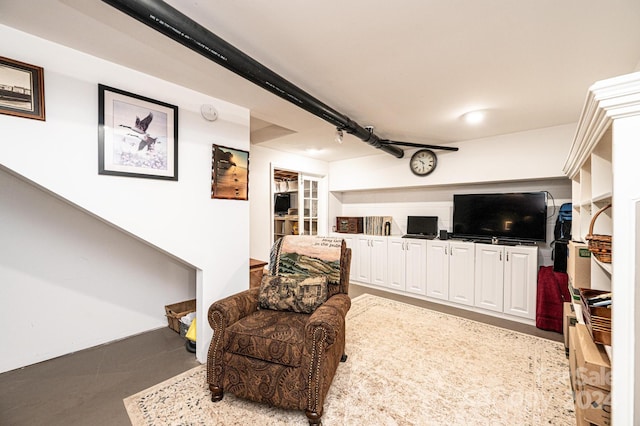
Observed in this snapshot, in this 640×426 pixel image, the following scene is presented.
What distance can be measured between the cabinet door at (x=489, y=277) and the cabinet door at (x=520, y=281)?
0.06 m

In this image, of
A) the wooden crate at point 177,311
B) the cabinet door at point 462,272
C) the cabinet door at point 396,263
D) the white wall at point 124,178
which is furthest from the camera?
the cabinet door at point 396,263

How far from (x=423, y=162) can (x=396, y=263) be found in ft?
5.45

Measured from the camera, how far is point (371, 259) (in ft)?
14.9

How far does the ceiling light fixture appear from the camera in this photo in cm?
263

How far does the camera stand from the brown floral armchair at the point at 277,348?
1.58 meters

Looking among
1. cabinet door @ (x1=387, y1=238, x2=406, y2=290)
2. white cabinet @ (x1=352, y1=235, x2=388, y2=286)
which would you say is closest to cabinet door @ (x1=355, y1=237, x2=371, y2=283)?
white cabinet @ (x1=352, y1=235, x2=388, y2=286)

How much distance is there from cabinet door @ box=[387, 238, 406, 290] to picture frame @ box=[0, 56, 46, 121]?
13.5ft

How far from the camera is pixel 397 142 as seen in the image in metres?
3.65

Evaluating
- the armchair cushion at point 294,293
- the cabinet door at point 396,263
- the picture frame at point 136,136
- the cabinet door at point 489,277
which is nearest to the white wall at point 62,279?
the picture frame at point 136,136

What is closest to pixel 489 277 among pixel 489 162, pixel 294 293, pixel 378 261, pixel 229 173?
pixel 489 162

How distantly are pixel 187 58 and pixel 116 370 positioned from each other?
2478mm

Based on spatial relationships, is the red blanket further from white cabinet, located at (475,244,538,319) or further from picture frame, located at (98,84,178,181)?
picture frame, located at (98,84,178,181)

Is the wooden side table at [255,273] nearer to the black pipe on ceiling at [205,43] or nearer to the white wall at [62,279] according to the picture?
the white wall at [62,279]

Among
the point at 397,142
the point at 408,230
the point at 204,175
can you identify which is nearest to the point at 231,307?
the point at 204,175
